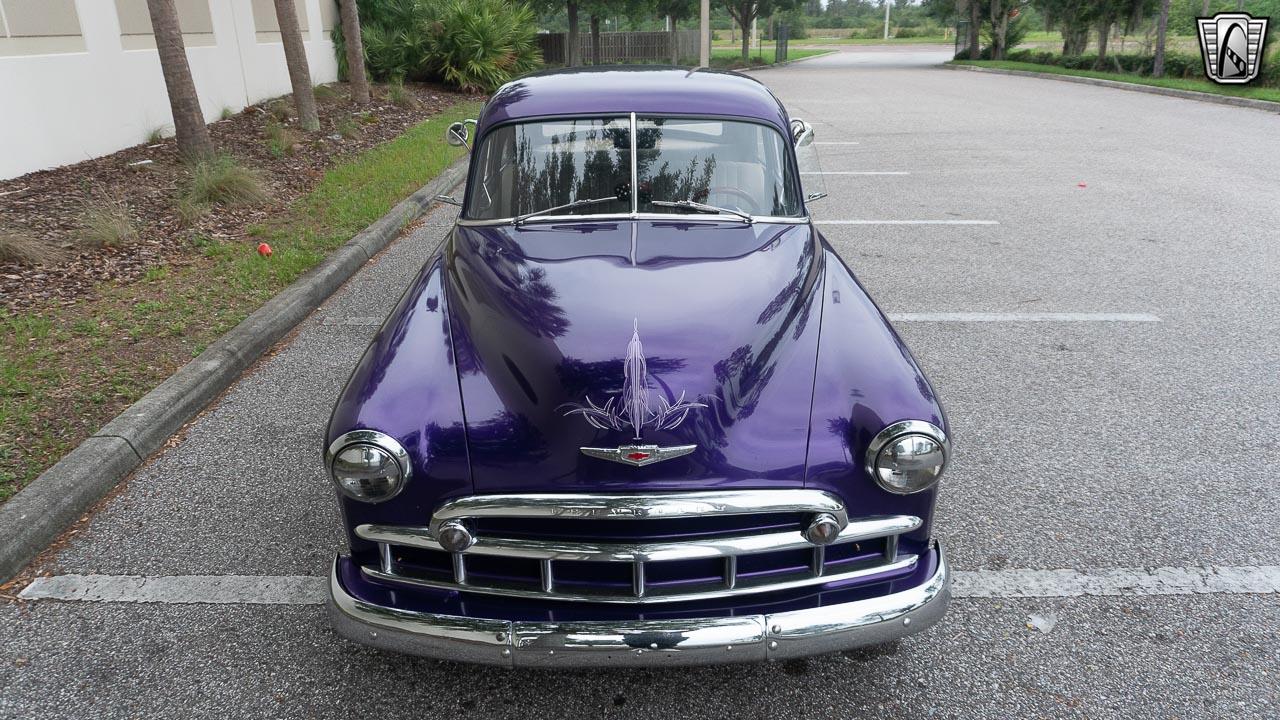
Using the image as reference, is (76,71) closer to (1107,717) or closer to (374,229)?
(374,229)

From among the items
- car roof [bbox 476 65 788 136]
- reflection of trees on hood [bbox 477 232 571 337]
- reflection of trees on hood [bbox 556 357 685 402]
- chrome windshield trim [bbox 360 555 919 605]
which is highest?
car roof [bbox 476 65 788 136]

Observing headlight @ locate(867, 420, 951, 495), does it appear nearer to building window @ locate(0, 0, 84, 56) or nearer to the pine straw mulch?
the pine straw mulch

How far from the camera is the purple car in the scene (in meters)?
2.25

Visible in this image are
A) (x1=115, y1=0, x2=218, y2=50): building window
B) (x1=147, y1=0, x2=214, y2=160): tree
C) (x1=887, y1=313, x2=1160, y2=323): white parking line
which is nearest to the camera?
(x1=887, y1=313, x2=1160, y2=323): white parking line

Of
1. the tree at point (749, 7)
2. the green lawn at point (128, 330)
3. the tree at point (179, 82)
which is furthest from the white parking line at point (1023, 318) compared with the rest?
the tree at point (749, 7)

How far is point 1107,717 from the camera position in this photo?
247cm

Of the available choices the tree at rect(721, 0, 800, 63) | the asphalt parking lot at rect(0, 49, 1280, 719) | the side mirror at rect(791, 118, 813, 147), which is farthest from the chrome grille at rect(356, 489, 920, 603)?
the tree at rect(721, 0, 800, 63)

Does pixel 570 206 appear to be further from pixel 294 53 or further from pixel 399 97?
pixel 399 97

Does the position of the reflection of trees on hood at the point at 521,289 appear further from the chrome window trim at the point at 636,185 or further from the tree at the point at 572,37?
the tree at the point at 572,37

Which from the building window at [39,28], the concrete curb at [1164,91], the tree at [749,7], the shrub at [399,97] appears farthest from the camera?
the tree at [749,7]

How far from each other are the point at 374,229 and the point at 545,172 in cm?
451

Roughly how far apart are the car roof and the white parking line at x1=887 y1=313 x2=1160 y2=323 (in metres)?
2.28

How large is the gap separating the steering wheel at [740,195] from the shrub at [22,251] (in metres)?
5.17

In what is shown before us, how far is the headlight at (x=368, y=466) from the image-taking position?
2324mm
